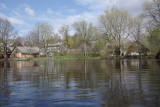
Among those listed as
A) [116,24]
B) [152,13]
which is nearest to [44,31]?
[116,24]

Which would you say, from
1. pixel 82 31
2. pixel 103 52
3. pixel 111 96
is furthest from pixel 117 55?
pixel 111 96

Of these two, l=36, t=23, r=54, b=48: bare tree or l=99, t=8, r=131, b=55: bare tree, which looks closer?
l=99, t=8, r=131, b=55: bare tree

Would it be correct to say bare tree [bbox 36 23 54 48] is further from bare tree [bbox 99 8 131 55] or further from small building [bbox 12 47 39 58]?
bare tree [bbox 99 8 131 55]

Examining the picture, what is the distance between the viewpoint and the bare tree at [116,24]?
49.9m

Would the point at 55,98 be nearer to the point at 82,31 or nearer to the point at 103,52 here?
the point at 103,52

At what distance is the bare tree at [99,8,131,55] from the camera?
1965 inches

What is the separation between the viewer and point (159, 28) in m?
33.0

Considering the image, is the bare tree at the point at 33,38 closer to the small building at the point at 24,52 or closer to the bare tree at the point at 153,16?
the small building at the point at 24,52

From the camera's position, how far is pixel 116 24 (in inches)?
2003

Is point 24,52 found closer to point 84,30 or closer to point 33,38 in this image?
point 33,38

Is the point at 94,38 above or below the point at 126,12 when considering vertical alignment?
below

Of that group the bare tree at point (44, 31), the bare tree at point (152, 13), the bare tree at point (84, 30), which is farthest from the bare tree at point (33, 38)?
the bare tree at point (152, 13)

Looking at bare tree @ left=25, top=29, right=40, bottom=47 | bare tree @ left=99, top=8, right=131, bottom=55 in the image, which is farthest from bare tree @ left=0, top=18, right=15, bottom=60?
bare tree @ left=99, top=8, right=131, bottom=55

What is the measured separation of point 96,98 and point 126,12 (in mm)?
48792
